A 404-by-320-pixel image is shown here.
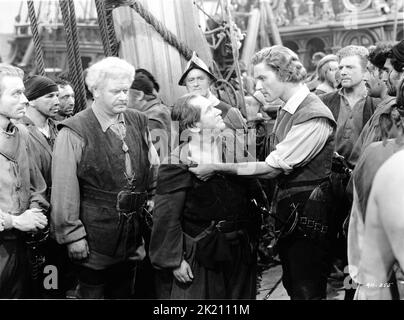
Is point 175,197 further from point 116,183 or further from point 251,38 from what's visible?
point 251,38

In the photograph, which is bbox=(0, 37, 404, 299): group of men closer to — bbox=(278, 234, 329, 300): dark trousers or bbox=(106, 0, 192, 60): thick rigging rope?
bbox=(278, 234, 329, 300): dark trousers

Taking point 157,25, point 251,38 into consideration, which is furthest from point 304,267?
point 251,38

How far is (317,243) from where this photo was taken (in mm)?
3488

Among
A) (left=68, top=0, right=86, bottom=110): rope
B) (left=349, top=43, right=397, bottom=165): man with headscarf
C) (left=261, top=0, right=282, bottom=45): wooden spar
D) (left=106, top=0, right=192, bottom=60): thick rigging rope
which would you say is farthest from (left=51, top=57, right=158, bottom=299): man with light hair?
(left=261, top=0, right=282, bottom=45): wooden spar

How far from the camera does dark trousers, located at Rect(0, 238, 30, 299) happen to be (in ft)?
10.8

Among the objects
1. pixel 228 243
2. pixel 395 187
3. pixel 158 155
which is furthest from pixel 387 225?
pixel 158 155

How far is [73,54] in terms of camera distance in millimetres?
4184

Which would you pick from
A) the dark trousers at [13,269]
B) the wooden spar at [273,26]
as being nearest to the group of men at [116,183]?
the dark trousers at [13,269]

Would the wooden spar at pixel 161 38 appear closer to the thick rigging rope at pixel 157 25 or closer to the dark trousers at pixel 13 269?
the thick rigging rope at pixel 157 25

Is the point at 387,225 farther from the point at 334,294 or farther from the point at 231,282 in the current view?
the point at 334,294

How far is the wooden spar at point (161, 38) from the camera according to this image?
4770 millimetres

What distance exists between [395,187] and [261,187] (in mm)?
1710

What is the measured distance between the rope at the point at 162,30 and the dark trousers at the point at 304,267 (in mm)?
1799

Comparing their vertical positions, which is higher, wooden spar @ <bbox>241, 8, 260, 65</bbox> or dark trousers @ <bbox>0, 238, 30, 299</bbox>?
wooden spar @ <bbox>241, 8, 260, 65</bbox>
